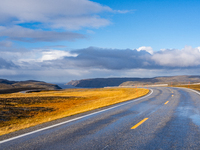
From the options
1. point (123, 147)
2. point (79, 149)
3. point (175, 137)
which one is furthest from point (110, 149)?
point (175, 137)

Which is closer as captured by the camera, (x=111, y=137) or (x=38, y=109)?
(x=111, y=137)

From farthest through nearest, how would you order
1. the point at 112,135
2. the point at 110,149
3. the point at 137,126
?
1. the point at 137,126
2. the point at 112,135
3. the point at 110,149

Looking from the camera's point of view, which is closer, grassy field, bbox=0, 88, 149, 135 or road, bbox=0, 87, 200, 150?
road, bbox=0, 87, 200, 150

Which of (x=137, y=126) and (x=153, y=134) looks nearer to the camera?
(x=153, y=134)

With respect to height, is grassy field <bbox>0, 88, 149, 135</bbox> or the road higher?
the road

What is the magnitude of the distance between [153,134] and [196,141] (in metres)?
1.40

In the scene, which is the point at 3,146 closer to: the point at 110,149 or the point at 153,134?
the point at 110,149

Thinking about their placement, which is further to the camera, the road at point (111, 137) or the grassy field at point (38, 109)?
the grassy field at point (38, 109)

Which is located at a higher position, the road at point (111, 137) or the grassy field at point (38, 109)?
the road at point (111, 137)

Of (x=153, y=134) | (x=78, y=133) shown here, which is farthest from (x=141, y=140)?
(x=78, y=133)

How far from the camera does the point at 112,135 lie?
6438 mm

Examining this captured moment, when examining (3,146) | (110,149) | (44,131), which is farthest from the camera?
(44,131)

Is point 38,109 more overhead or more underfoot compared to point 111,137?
more underfoot

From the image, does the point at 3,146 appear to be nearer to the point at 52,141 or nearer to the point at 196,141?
the point at 52,141
